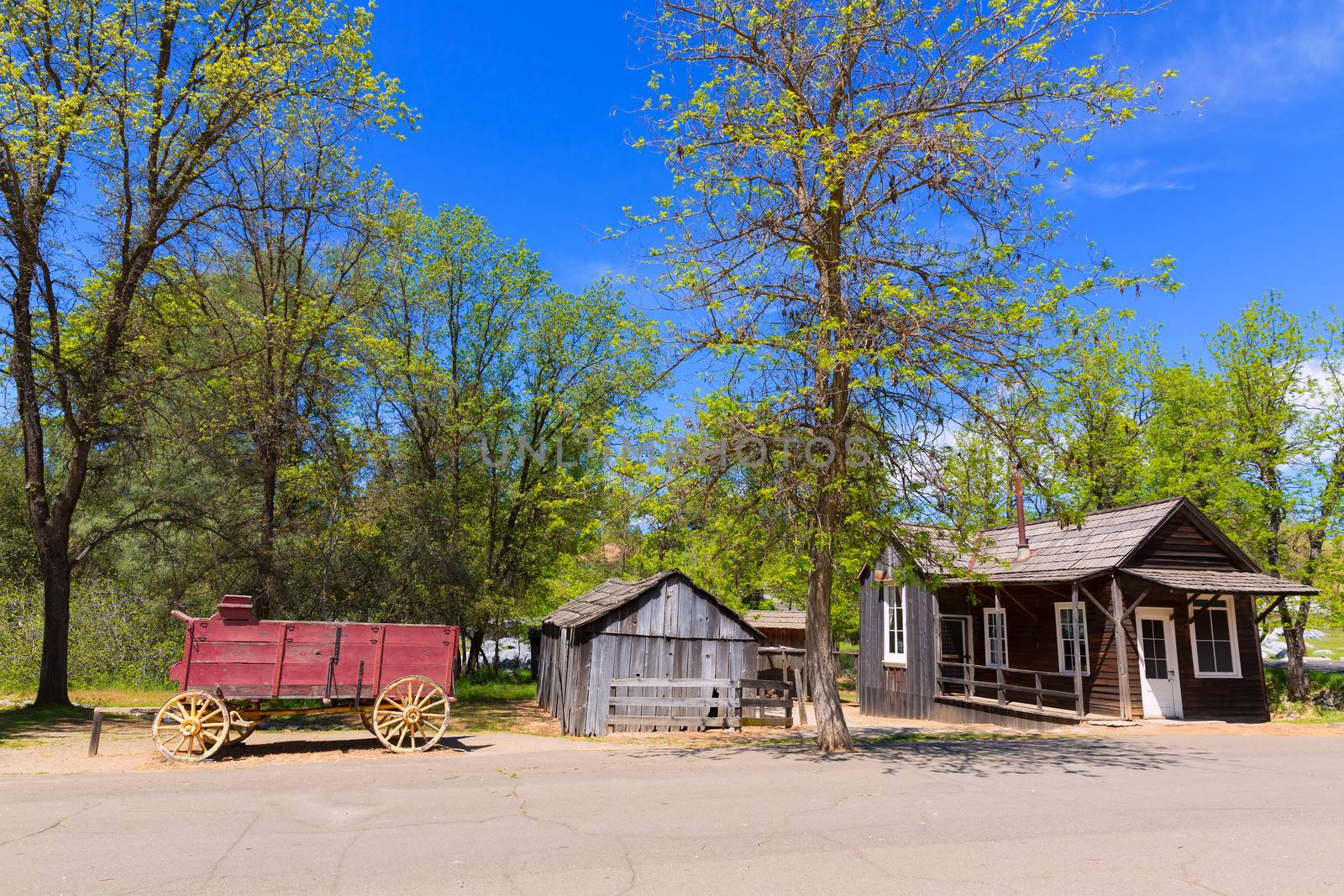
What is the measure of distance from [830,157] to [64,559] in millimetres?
17964

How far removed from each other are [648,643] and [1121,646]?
10.7m

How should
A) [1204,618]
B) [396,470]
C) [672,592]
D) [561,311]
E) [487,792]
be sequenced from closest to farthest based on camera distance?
[487,792]
[672,592]
[1204,618]
[396,470]
[561,311]

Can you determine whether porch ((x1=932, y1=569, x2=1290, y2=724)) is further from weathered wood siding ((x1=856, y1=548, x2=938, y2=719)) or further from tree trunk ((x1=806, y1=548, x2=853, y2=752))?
tree trunk ((x1=806, y1=548, x2=853, y2=752))

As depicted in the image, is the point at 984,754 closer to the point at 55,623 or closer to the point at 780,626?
the point at 55,623

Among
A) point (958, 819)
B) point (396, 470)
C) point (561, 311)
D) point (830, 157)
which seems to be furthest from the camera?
point (561, 311)

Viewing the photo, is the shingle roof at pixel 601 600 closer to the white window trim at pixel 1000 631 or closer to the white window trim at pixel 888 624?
the white window trim at pixel 888 624

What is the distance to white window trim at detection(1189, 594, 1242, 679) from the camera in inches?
754

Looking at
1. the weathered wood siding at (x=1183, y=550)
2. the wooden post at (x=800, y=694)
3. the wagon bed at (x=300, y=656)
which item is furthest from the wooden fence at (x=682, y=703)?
the weathered wood siding at (x=1183, y=550)

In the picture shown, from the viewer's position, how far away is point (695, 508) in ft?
43.7

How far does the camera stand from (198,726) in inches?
466

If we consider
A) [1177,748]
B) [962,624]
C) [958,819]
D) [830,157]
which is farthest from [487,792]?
[962,624]

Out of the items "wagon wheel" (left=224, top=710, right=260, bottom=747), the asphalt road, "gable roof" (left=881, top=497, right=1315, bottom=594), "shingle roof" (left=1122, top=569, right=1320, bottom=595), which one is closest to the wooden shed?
"gable roof" (left=881, top=497, right=1315, bottom=594)

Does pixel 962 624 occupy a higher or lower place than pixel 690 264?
lower

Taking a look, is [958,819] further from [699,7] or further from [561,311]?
[561,311]
